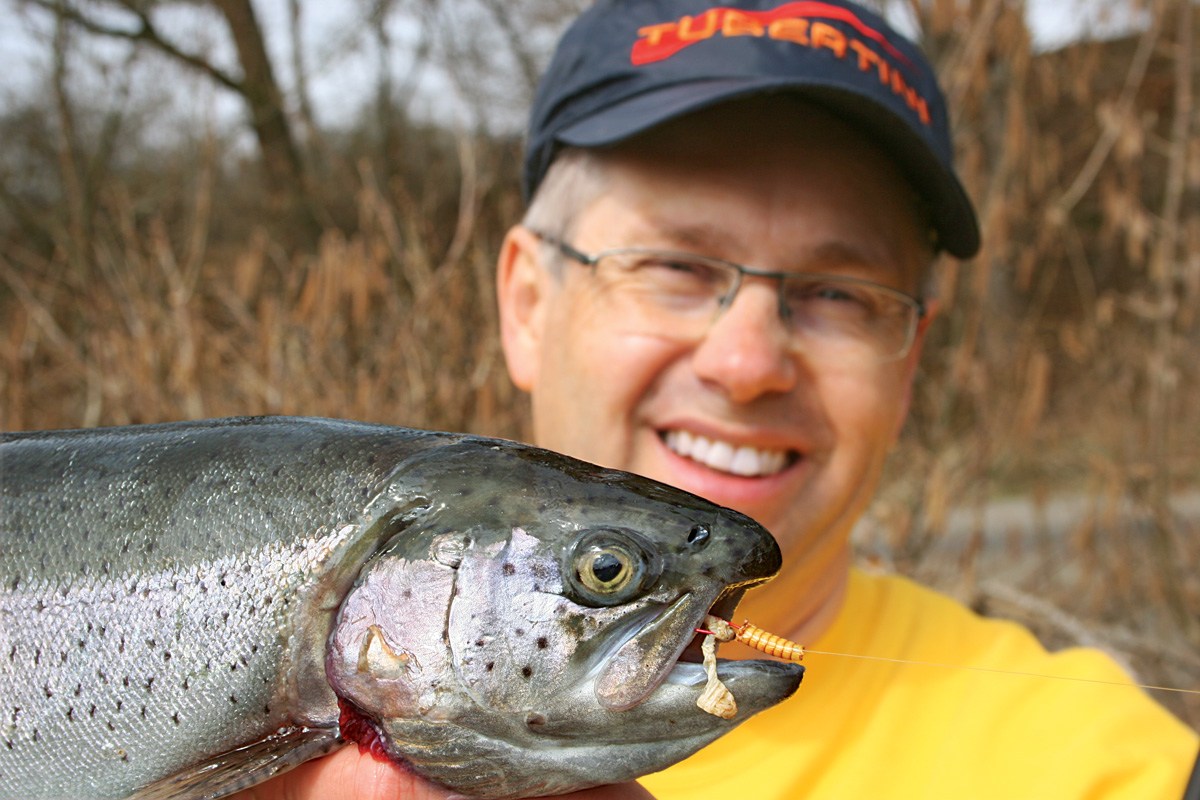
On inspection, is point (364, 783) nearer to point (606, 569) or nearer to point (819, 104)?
point (606, 569)

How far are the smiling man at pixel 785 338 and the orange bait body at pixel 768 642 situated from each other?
0.71 meters

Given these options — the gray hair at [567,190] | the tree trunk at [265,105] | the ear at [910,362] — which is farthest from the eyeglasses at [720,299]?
the tree trunk at [265,105]

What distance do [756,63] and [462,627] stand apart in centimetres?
136

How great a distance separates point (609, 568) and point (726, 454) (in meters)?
0.82

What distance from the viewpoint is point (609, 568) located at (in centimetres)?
95

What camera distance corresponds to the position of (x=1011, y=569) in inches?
274

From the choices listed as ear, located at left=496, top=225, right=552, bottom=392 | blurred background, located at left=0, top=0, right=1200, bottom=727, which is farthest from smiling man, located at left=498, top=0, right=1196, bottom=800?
blurred background, located at left=0, top=0, right=1200, bottom=727

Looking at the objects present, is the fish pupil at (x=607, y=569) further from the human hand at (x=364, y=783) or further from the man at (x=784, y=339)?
the man at (x=784, y=339)

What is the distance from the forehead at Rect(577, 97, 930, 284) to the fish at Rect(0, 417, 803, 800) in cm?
85

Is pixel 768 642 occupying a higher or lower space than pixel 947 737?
higher

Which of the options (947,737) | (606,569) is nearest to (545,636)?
(606,569)

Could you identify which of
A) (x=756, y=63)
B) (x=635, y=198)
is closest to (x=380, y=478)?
(x=635, y=198)

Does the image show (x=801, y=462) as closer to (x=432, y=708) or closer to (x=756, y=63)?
(x=756, y=63)

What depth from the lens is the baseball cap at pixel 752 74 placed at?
174cm
